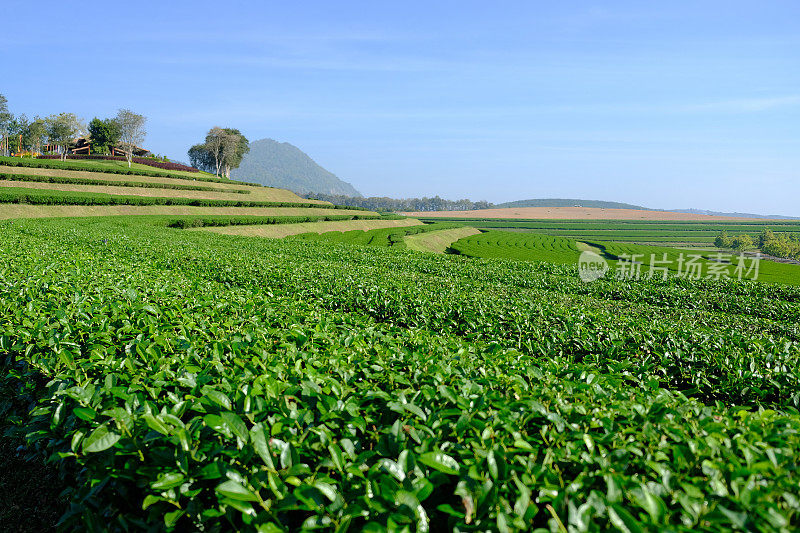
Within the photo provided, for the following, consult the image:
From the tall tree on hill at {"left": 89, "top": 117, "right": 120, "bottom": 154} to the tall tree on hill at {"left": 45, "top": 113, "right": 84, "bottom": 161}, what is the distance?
11.5 feet

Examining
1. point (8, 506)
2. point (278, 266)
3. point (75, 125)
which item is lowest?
point (8, 506)

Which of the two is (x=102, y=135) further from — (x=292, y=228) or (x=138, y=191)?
(x=292, y=228)

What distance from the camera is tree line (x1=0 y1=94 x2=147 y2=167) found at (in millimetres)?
62844

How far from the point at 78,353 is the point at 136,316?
0.94 meters

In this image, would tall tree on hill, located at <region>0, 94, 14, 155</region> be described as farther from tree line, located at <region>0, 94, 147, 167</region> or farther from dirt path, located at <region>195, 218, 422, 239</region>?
dirt path, located at <region>195, 218, 422, 239</region>

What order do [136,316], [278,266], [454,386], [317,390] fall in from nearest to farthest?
[317,390]
[454,386]
[136,316]
[278,266]

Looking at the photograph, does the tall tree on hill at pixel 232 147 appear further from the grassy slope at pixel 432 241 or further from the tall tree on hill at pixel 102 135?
the grassy slope at pixel 432 241

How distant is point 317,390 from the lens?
2.32 metres

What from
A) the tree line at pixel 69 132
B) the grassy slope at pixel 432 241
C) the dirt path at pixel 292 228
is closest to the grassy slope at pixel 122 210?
the dirt path at pixel 292 228

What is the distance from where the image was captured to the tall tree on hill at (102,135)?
68.4 meters

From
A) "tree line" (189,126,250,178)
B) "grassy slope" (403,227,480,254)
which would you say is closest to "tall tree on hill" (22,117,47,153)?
"tree line" (189,126,250,178)

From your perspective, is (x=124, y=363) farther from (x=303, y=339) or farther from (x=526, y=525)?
(x=526, y=525)

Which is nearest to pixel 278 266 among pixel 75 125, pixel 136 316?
pixel 136 316

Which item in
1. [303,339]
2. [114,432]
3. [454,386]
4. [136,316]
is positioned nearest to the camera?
[114,432]
